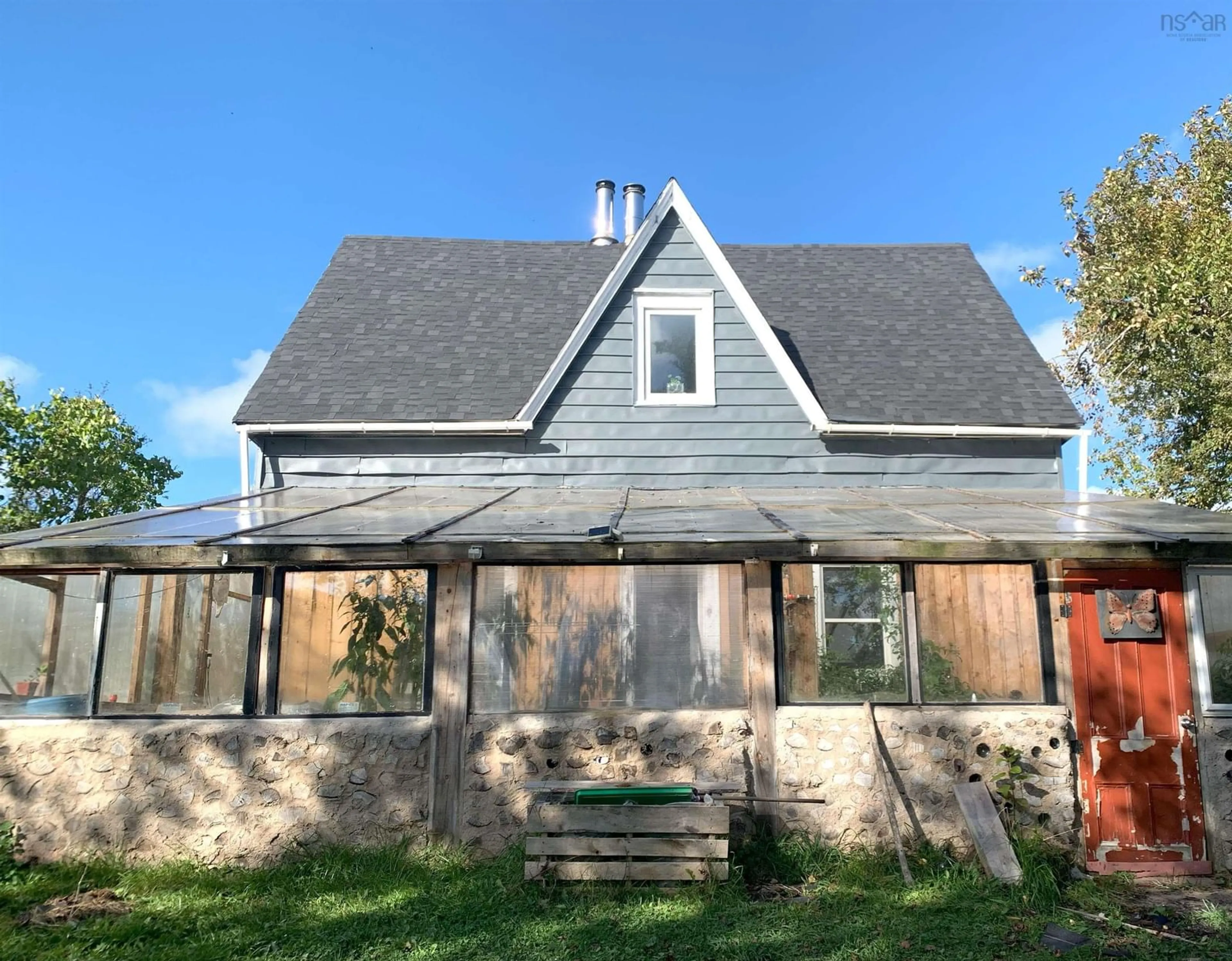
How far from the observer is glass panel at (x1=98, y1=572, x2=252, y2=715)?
6828 millimetres

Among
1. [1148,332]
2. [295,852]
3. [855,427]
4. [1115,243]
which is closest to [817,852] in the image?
[295,852]

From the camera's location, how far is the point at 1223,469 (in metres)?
14.9

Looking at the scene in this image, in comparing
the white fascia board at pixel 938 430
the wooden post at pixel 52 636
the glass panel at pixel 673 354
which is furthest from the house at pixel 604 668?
the glass panel at pixel 673 354

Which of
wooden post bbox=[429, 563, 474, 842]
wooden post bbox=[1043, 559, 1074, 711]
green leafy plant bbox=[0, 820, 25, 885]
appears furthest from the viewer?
wooden post bbox=[1043, 559, 1074, 711]

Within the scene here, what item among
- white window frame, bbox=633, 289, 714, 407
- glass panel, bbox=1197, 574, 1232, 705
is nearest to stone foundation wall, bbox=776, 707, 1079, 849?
glass panel, bbox=1197, 574, 1232, 705

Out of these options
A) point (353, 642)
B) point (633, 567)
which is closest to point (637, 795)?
point (633, 567)

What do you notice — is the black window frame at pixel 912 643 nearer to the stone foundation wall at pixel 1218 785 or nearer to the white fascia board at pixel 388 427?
the stone foundation wall at pixel 1218 785

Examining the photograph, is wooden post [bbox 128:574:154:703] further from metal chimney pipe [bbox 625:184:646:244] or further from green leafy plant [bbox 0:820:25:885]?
metal chimney pipe [bbox 625:184:646:244]

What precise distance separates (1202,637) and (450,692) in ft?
19.8

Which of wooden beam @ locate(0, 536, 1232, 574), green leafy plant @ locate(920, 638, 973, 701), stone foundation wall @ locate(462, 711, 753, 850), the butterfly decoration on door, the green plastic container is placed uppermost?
wooden beam @ locate(0, 536, 1232, 574)

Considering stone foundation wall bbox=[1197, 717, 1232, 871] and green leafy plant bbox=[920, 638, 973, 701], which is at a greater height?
green leafy plant bbox=[920, 638, 973, 701]

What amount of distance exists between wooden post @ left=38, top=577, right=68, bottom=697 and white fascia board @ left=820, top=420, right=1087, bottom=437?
750cm

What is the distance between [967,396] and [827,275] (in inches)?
136

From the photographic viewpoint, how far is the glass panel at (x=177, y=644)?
22.4 feet
